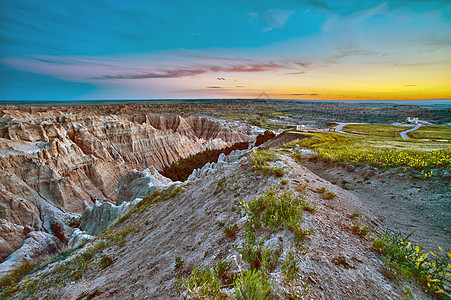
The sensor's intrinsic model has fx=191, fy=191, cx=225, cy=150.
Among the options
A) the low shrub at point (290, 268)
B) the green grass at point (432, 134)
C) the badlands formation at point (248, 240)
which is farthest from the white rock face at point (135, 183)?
the green grass at point (432, 134)

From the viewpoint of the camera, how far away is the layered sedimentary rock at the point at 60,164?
20625mm

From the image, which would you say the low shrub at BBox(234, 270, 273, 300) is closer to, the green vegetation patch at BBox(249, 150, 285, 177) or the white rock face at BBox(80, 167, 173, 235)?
the green vegetation patch at BBox(249, 150, 285, 177)

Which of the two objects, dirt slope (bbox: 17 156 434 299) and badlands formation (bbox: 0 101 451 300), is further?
badlands formation (bbox: 0 101 451 300)

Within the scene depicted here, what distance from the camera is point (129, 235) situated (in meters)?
8.33

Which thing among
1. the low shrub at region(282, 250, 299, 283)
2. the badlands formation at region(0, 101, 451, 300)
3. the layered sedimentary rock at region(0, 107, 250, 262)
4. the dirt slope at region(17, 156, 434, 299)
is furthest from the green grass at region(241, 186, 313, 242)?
the layered sedimentary rock at region(0, 107, 250, 262)

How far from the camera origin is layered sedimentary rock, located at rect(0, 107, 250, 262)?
2062 centimetres

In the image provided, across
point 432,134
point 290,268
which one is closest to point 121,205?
point 290,268

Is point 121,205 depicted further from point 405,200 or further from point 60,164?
point 60,164

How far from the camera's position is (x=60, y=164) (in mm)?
27141

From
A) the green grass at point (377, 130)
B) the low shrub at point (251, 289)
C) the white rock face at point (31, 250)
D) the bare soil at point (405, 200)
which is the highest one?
the low shrub at point (251, 289)

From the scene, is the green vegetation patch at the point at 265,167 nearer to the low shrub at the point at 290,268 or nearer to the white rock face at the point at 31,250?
the low shrub at the point at 290,268

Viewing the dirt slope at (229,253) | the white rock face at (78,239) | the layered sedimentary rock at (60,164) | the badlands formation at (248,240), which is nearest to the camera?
the dirt slope at (229,253)

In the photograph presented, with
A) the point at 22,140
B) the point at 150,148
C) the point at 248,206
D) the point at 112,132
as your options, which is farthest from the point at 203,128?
the point at 248,206

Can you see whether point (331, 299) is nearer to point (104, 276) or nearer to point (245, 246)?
point (245, 246)
